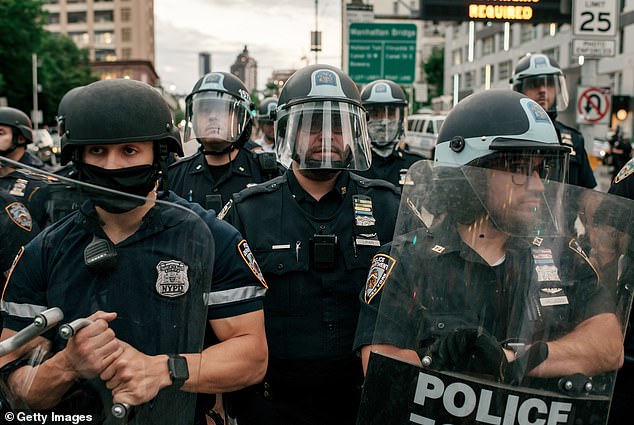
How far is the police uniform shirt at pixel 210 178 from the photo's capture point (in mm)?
4816

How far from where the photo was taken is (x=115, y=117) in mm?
2131

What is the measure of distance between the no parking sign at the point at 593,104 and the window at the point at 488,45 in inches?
1506

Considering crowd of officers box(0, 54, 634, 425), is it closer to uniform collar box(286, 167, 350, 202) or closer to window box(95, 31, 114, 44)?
uniform collar box(286, 167, 350, 202)

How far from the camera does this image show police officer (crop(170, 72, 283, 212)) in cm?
485

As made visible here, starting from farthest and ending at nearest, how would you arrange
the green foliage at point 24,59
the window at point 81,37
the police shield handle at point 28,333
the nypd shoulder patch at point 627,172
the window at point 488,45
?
the window at point 81,37 < the window at point 488,45 < the green foliage at point 24,59 < the nypd shoulder patch at point 627,172 < the police shield handle at point 28,333

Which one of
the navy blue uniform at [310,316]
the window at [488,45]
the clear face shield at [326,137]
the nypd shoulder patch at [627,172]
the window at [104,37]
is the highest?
the window at [104,37]

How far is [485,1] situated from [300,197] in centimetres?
894

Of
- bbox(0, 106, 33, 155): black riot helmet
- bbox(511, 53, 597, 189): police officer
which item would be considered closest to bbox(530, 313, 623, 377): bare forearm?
bbox(511, 53, 597, 189): police officer

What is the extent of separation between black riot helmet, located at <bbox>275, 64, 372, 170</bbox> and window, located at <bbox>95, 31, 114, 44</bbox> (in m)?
96.7

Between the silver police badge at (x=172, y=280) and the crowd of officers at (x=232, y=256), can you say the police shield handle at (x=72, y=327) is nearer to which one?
the crowd of officers at (x=232, y=256)

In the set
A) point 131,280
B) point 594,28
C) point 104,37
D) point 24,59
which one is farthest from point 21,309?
point 104,37

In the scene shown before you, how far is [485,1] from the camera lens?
36.0 ft

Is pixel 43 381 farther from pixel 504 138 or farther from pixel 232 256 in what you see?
pixel 504 138

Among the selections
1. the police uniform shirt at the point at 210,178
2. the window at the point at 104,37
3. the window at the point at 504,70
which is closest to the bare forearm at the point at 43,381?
the police uniform shirt at the point at 210,178
